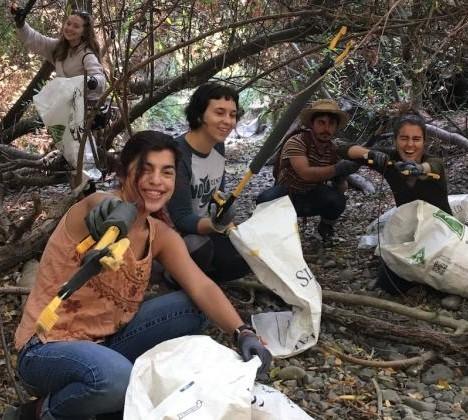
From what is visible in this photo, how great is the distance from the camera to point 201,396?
5.47 feet

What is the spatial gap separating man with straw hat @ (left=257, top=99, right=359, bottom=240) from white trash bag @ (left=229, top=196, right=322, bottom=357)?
3.36ft

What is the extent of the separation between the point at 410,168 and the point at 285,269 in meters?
0.94

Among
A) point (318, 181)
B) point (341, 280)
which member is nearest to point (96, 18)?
point (318, 181)

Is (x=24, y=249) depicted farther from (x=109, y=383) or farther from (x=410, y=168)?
(x=410, y=168)

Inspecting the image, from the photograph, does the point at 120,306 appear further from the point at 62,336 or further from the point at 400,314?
the point at 400,314

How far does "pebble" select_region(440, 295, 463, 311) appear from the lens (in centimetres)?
307

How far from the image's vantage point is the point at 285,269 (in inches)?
97.0

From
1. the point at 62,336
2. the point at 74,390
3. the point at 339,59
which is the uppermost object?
the point at 339,59

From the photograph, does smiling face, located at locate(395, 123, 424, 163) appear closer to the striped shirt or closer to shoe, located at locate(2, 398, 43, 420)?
the striped shirt

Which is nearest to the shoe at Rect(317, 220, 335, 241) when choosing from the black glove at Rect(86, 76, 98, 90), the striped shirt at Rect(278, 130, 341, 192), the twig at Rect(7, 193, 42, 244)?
the striped shirt at Rect(278, 130, 341, 192)

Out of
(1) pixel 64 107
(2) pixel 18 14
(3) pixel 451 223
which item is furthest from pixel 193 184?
(2) pixel 18 14

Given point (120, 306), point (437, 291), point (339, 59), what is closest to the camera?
point (120, 306)

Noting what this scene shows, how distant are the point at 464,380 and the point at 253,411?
115 centimetres

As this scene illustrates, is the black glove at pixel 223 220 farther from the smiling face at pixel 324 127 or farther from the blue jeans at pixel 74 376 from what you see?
the smiling face at pixel 324 127
